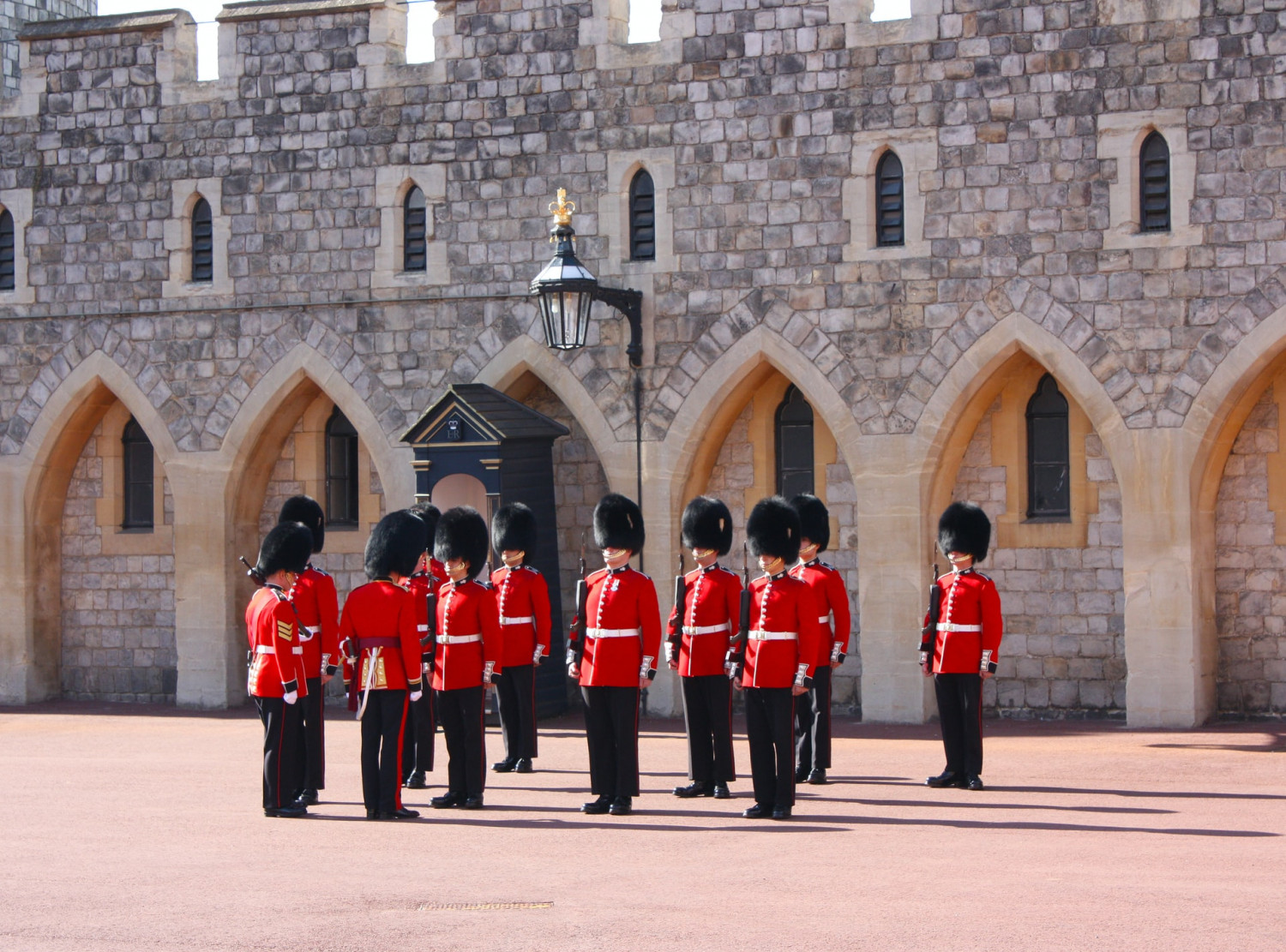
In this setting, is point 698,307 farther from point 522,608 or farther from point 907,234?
point 522,608

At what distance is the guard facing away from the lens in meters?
7.21

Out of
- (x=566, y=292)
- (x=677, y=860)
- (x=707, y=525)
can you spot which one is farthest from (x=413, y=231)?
(x=677, y=860)

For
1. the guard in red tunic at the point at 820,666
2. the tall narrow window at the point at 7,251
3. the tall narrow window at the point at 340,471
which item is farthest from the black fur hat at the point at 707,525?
the tall narrow window at the point at 7,251

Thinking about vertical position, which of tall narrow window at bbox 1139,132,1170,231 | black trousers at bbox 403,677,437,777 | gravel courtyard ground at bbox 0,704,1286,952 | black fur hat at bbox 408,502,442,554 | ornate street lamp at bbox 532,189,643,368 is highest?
tall narrow window at bbox 1139,132,1170,231

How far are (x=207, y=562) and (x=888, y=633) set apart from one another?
425 cm

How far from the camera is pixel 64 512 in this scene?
1262 centimetres

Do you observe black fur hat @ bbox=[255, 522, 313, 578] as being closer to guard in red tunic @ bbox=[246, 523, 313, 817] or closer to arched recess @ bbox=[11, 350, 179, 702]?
guard in red tunic @ bbox=[246, 523, 313, 817]

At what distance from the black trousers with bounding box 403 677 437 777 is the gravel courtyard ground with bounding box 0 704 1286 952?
23 cm

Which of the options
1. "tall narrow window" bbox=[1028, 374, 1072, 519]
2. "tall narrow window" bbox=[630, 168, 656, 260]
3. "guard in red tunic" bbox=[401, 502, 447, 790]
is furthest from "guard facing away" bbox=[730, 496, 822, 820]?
"tall narrow window" bbox=[630, 168, 656, 260]

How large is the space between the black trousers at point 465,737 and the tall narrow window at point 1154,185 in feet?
14.9

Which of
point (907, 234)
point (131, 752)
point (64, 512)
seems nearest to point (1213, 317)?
point (907, 234)

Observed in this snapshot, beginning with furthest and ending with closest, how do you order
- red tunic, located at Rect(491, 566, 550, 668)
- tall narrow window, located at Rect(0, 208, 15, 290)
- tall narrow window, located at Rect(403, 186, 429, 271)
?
tall narrow window, located at Rect(0, 208, 15, 290)
tall narrow window, located at Rect(403, 186, 429, 271)
red tunic, located at Rect(491, 566, 550, 668)

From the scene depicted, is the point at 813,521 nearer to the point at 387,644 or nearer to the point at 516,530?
the point at 516,530

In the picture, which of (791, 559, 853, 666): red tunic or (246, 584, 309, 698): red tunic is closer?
(246, 584, 309, 698): red tunic
